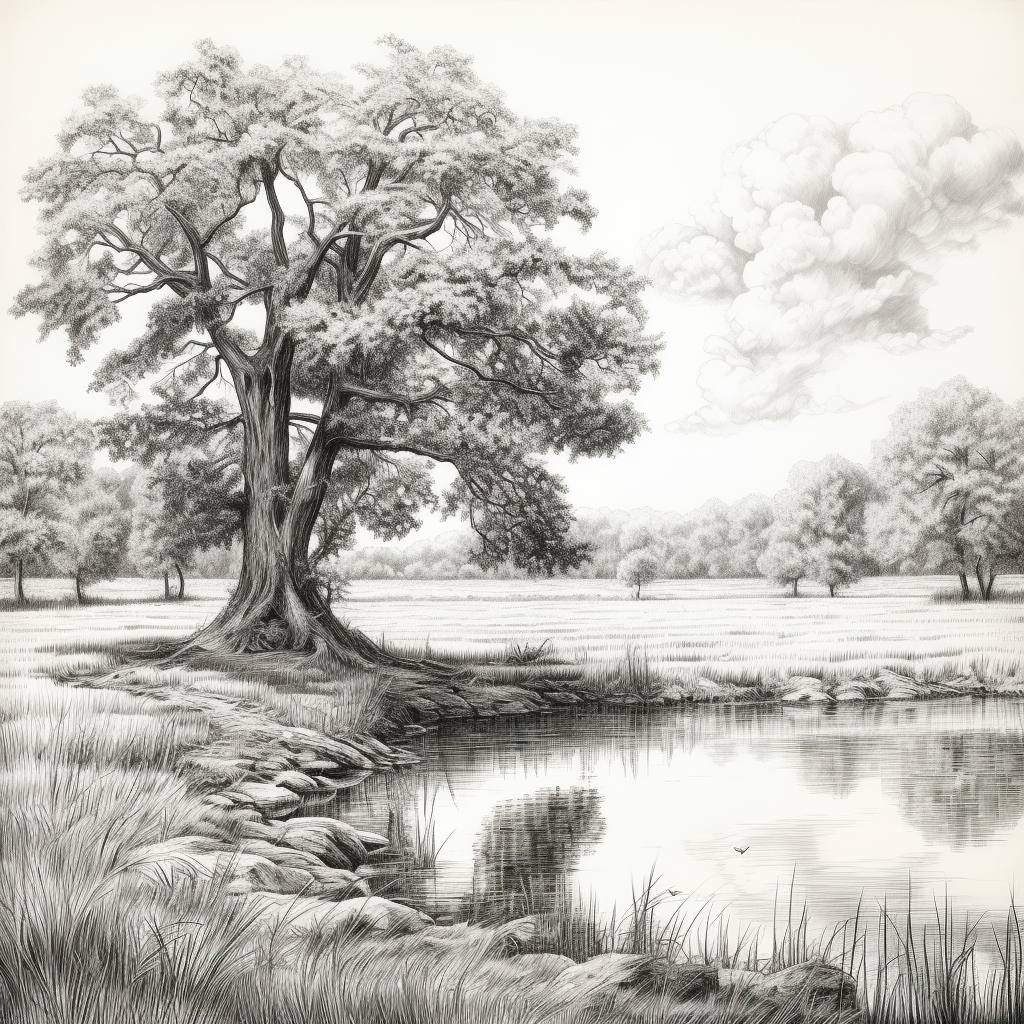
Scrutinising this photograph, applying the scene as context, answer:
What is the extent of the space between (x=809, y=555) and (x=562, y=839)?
3135 mm

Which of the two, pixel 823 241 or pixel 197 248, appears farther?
pixel 197 248

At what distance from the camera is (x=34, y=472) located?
7355 mm

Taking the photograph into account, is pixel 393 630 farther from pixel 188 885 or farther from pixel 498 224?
pixel 498 224

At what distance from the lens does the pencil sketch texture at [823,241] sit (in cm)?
738

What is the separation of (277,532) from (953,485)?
602cm

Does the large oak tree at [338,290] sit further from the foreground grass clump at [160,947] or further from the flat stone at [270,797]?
the foreground grass clump at [160,947]

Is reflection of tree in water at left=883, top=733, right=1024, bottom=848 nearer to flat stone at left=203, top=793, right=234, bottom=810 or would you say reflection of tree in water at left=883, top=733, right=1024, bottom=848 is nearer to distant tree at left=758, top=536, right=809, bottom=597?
distant tree at left=758, top=536, right=809, bottom=597

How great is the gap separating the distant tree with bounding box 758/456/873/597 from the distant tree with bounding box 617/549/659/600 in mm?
911

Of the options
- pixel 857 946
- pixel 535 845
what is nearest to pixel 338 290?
pixel 535 845

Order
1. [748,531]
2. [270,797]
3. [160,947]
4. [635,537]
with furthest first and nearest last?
[635,537] → [748,531] → [270,797] → [160,947]

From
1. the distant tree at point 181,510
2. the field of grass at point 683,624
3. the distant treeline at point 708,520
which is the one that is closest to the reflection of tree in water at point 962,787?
the field of grass at point 683,624

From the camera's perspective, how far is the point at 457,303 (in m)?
7.96

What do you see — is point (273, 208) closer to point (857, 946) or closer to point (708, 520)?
point (708, 520)

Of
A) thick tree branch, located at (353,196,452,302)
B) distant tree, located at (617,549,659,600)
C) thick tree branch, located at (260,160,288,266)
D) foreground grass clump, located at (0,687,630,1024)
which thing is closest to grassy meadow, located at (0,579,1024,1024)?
foreground grass clump, located at (0,687,630,1024)
